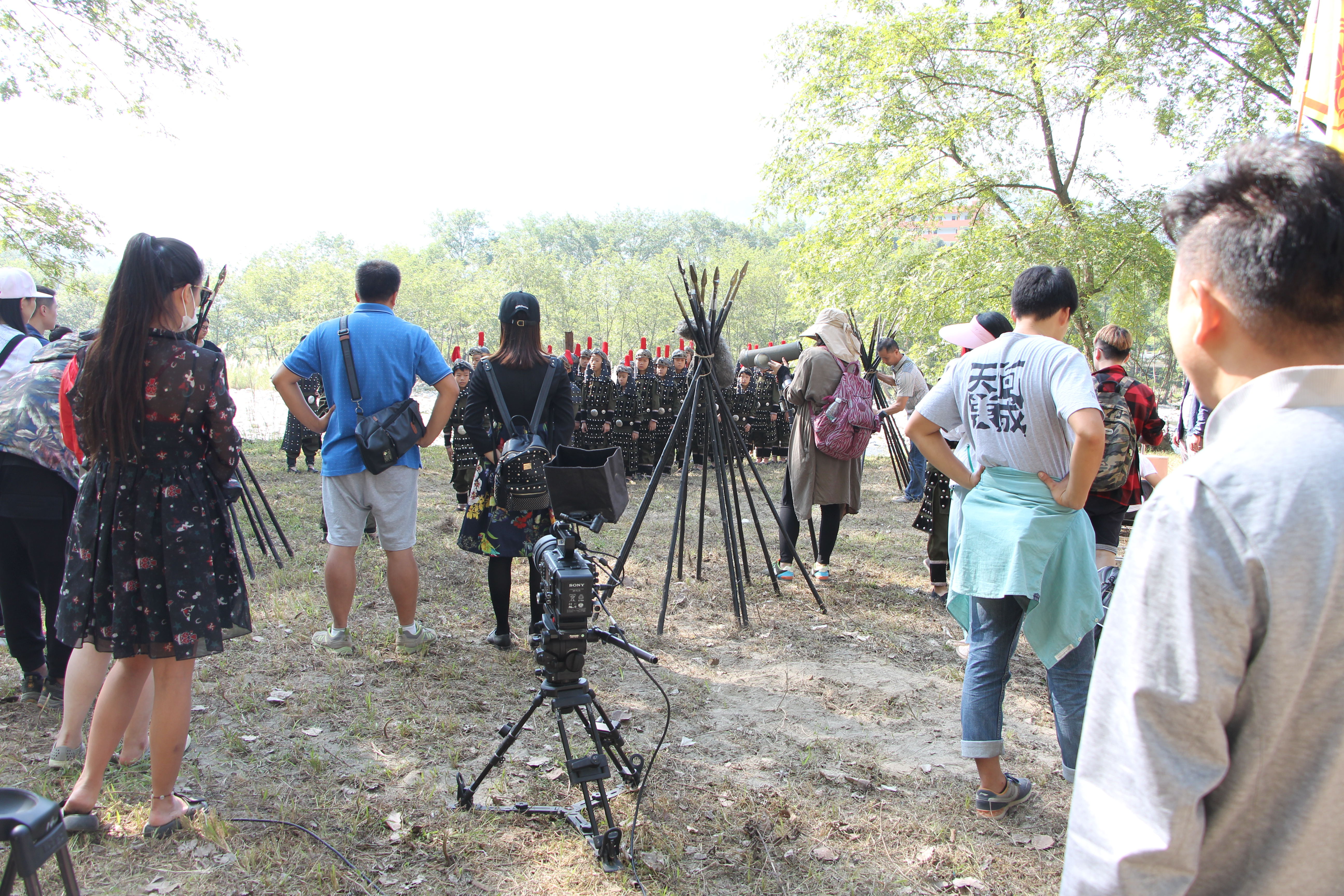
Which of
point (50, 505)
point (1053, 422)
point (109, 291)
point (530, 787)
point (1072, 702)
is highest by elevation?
point (109, 291)

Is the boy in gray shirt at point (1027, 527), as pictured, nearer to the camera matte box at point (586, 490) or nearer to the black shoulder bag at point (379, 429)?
the camera matte box at point (586, 490)

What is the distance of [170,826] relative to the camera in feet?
8.64

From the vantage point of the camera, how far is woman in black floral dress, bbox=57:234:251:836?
96.1 inches

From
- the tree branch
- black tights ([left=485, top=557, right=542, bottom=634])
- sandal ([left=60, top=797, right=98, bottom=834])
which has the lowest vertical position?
sandal ([left=60, top=797, right=98, bottom=834])

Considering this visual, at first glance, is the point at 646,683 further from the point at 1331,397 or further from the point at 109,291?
the point at 1331,397

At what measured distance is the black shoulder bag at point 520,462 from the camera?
146 inches

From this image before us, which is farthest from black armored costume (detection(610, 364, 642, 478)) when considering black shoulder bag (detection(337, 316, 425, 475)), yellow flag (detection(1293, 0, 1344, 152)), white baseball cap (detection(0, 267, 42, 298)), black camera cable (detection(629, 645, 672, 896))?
yellow flag (detection(1293, 0, 1344, 152))

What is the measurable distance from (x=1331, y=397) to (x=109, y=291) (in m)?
3.04

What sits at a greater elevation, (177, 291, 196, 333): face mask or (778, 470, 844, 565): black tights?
(177, 291, 196, 333): face mask

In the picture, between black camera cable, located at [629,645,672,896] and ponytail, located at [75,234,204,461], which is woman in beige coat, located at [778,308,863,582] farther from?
ponytail, located at [75,234,204,461]

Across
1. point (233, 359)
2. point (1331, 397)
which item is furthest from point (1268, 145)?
point (233, 359)

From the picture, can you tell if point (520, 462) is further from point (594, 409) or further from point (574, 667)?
point (594, 409)

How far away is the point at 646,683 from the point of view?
161 inches

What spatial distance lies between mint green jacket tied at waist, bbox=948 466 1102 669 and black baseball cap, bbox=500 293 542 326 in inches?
91.9
